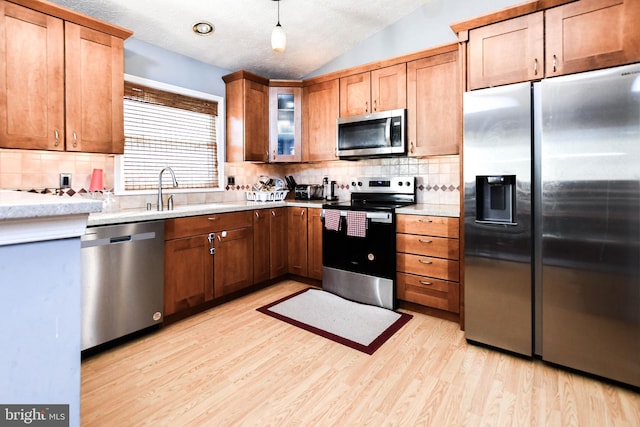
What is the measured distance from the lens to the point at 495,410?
1.72 meters

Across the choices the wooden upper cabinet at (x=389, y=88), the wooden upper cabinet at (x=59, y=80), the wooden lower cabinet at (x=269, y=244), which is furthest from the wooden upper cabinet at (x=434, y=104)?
the wooden upper cabinet at (x=59, y=80)

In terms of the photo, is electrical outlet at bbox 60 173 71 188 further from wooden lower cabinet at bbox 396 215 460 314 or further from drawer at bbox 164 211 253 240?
wooden lower cabinet at bbox 396 215 460 314

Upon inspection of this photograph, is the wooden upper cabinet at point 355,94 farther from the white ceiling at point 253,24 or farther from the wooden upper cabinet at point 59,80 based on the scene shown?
the wooden upper cabinet at point 59,80

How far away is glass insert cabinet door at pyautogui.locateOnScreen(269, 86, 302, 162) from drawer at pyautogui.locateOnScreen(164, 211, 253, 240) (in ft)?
3.16

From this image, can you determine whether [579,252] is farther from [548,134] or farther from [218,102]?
[218,102]

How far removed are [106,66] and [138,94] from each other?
55 cm

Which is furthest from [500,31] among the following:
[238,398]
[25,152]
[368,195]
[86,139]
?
[25,152]

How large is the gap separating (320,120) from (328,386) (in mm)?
2783

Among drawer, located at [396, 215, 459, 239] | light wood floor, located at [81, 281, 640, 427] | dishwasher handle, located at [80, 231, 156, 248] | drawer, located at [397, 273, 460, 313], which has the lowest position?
light wood floor, located at [81, 281, 640, 427]

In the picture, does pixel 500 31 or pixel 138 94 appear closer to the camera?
pixel 500 31

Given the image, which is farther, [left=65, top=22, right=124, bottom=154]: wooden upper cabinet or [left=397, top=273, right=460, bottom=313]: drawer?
[left=397, top=273, right=460, bottom=313]: drawer

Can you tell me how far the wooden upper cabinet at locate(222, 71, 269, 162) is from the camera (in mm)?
3693

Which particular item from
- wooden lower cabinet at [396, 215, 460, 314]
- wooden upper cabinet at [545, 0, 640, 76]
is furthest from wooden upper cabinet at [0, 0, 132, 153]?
wooden upper cabinet at [545, 0, 640, 76]

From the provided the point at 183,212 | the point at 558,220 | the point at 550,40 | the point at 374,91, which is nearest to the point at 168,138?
the point at 183,212
